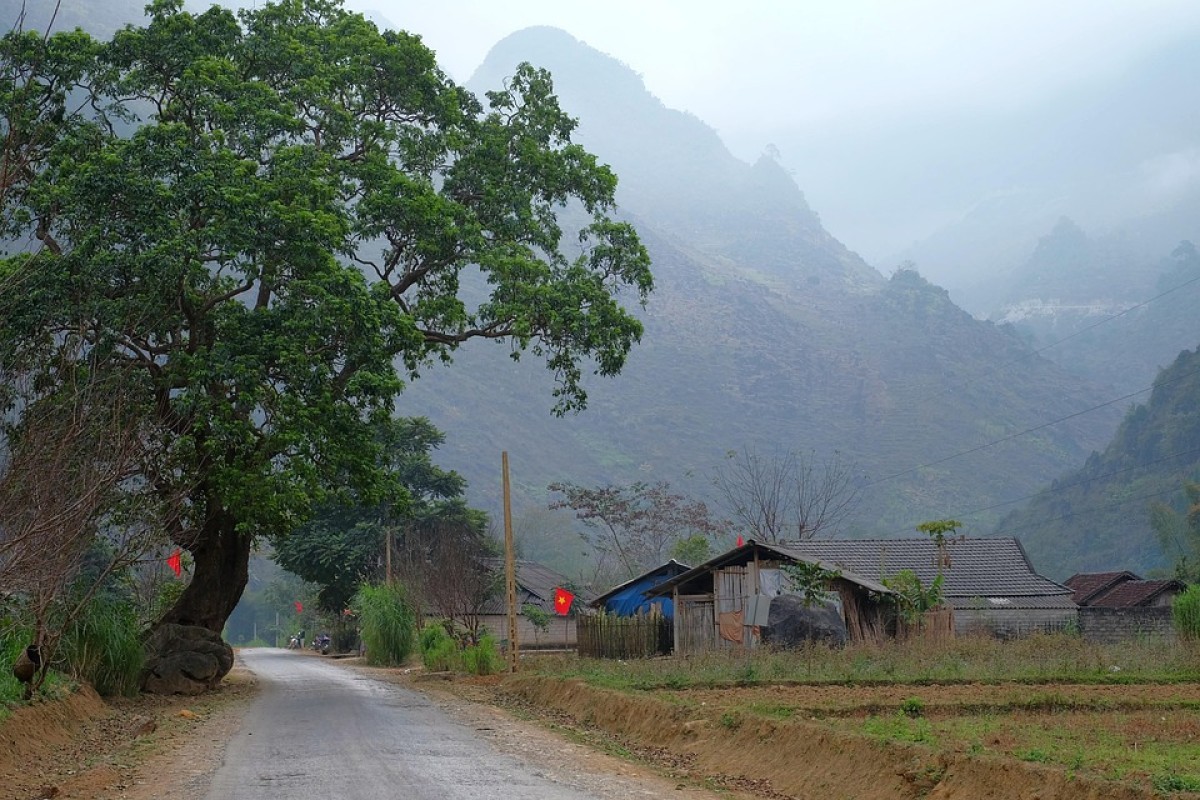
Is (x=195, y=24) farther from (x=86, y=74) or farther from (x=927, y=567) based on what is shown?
(x=927, y=567)

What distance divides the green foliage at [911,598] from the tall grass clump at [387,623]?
16.7 m

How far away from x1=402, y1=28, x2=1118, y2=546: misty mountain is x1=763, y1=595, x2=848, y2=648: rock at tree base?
90.6 meters

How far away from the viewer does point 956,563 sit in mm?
44406

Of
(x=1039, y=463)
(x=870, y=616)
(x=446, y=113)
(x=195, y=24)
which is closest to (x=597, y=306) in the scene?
(x=446, y=113)

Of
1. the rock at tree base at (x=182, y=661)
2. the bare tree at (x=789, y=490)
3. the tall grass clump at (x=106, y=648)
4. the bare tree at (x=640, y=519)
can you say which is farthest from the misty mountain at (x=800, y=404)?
the tall grass clump at (x=106, y=648)

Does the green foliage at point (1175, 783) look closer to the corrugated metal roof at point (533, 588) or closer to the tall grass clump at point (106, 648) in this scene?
the tall grass clump at point (106, 648)

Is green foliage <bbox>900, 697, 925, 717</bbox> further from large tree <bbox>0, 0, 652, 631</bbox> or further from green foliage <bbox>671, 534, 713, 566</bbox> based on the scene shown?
green foliage <bbox>671, 534, 713, 566</bbox>

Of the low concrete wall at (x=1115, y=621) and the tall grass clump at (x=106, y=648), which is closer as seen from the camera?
the tall grass clump at (x=106, y=648)

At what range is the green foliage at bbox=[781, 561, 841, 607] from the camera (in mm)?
30719

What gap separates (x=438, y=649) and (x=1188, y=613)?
19.7 m

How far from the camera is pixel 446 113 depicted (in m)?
27.8

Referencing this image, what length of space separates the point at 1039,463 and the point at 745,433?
3415cm

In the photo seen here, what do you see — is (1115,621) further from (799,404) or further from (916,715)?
(799,404)

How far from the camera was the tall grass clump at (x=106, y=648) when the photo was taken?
2200 centimetres
